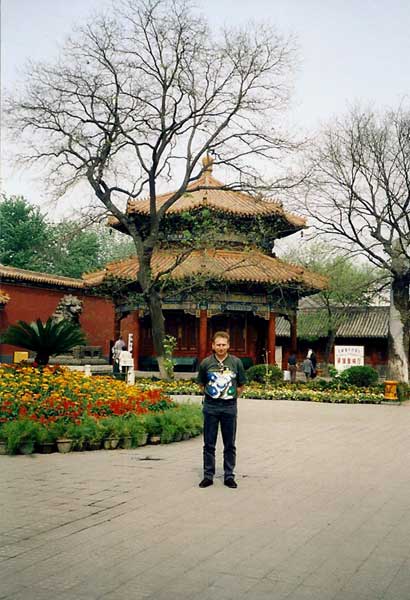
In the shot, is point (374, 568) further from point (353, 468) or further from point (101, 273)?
point (101, 273)

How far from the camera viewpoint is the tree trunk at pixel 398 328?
82.5 feet

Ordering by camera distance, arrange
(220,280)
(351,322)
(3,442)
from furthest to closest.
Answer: (351,322) → (220,280) → (3,442)

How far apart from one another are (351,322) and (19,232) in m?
22.3

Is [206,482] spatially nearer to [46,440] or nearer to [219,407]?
[219,407]

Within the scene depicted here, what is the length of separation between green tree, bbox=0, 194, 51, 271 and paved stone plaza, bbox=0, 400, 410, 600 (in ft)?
118

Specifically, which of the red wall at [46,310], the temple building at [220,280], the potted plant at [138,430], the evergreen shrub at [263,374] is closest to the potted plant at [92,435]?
the potted plant at [138,430]

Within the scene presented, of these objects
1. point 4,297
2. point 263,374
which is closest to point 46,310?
point 4,297

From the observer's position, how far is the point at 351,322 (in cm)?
4031

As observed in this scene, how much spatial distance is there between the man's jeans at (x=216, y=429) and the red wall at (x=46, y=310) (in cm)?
2431

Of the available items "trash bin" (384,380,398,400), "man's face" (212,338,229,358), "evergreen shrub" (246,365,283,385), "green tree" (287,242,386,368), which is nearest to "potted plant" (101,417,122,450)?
"man's face" (212,338,229,358)

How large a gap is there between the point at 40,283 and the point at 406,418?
21.8m

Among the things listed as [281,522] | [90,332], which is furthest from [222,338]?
[90,332]

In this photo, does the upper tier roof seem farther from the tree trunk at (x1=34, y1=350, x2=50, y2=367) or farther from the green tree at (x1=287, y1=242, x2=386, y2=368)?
the tree trunk at (x1=34, y1=350, x2=50, y2=367)

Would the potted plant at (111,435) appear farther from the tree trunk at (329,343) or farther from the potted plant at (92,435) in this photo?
the tree trunk at (329,343)
